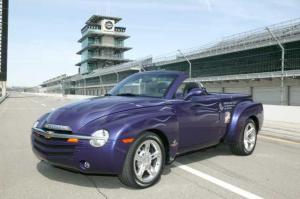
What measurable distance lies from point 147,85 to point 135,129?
1600mm

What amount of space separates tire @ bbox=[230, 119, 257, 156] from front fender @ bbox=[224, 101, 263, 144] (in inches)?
4.4

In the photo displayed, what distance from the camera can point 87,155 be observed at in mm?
4672

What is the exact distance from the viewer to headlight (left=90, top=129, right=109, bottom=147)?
4.67 m

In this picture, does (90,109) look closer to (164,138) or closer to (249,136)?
(164,138)

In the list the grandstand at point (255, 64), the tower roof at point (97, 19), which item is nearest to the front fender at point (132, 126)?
the grandstand at point (255, 64)

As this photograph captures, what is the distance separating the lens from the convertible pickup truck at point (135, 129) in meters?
4.72

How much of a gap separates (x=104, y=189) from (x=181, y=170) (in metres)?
1.58

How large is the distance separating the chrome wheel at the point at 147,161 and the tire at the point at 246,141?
8.12 ft

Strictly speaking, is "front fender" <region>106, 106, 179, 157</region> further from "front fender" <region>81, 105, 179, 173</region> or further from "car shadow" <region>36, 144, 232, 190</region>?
"car shadow" <region>36, 144, 232, 190</region>

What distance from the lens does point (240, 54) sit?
2255 inches

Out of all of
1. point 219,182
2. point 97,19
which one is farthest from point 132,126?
point 97,19

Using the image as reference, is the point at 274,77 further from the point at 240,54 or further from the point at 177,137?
the point at 177,137

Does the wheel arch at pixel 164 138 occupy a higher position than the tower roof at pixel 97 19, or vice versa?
the tower roof at pixel 97 19

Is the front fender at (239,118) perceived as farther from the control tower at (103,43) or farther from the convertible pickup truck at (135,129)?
the control tower at (103,43)
